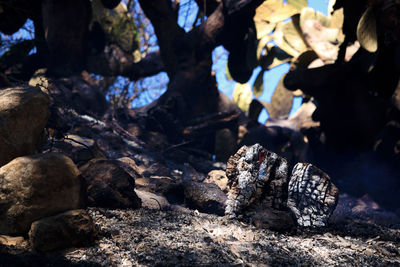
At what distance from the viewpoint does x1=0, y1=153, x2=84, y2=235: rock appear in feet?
5.98

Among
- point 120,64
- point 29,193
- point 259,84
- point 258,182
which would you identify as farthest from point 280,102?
point 29,193

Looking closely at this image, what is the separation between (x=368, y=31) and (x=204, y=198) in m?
3.32

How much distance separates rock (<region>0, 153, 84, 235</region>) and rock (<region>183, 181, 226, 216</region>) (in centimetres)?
139

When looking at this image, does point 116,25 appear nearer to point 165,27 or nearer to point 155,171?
point 165,27

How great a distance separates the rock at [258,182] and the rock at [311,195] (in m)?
0.13

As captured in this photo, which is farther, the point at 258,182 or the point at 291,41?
the point at 291,41

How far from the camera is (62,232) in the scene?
1.68m

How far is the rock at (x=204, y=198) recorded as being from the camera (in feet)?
9.62

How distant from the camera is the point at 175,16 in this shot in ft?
23.8

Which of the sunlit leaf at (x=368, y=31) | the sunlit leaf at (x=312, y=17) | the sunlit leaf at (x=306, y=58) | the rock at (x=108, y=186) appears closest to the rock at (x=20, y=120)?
the rock at (x=108, y=186)

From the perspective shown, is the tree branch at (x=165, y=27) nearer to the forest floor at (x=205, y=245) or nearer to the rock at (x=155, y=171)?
the rock at (x=155, y=171)

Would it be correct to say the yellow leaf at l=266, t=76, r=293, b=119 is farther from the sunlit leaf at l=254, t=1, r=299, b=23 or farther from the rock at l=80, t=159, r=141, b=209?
the rock at l=80, t=159, r=141, b=209

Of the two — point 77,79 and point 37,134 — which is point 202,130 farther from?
point 37,134

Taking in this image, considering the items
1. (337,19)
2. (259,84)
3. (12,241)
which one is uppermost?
(337,19)
